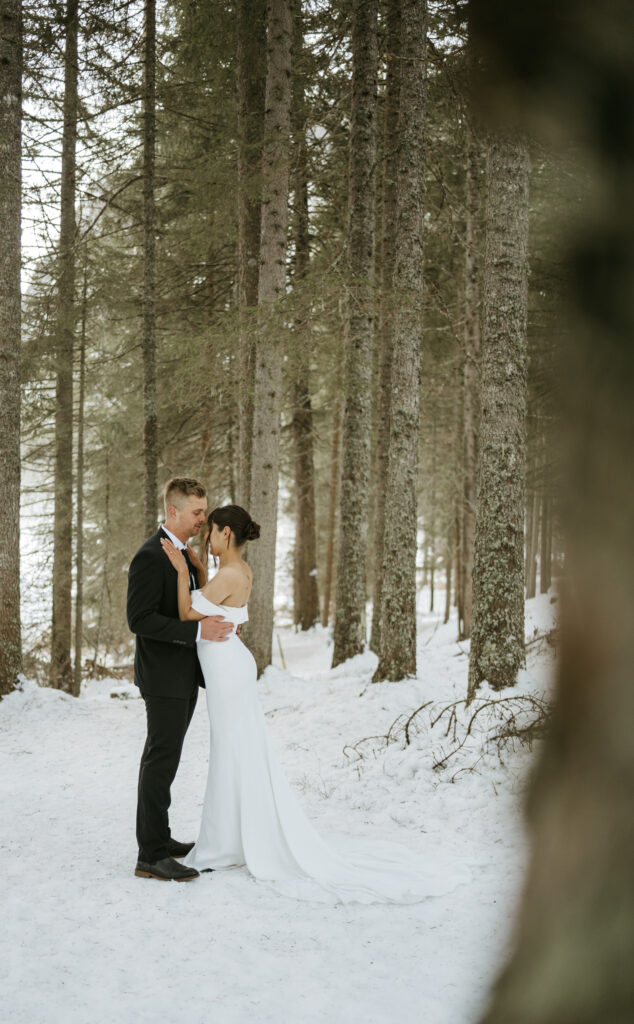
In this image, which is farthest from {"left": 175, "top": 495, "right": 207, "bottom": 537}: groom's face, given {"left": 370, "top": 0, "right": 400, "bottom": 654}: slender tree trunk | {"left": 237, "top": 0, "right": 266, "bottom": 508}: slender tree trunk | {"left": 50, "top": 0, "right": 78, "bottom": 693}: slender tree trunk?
{"left": 50, "top": 0, "right": 78, "bottom": 693}: slender tree trunk

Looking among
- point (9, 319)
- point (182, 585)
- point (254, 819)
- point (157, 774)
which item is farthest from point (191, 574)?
point (9, 319)

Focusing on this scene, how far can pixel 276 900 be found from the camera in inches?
186

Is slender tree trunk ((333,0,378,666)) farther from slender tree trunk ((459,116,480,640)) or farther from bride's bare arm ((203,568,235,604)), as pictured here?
bride's bare arm ((203,568,235,604))

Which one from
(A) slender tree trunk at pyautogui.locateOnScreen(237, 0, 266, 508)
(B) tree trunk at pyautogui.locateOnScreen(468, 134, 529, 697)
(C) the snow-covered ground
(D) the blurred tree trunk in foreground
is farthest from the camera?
(A) slender tree trunk at pyautogui.locateOnScreen(237, 0, 266, 508)

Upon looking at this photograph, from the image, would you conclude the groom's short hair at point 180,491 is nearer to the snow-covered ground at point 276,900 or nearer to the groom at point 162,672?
the groom at point 162,672

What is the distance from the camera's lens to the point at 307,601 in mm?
21250

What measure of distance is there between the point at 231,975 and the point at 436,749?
11.8 feet

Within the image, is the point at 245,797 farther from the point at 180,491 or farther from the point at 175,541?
the point at 180,491

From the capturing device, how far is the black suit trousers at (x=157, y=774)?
16.8 ft

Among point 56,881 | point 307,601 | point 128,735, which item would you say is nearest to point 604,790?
point 56,881

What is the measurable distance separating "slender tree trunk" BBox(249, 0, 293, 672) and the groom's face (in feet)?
16.6

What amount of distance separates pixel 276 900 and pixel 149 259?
36.8 feet

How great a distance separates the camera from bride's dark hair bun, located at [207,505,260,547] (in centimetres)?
560

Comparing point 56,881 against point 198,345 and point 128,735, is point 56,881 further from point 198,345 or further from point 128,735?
point 198,345
